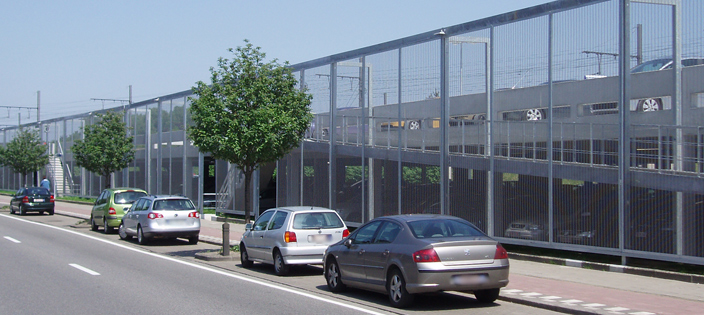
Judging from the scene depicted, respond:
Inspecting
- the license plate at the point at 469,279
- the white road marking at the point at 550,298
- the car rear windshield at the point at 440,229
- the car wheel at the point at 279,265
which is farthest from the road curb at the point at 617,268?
the car wheel at the point at 279,265

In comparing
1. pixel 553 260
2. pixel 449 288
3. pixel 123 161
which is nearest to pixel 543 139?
pixel 553 260

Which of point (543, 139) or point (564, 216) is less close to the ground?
point (543, 139)

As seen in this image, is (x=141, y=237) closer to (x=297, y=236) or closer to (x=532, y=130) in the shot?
(x=297, y=236)

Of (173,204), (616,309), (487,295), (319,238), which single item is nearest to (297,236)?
(319,238)

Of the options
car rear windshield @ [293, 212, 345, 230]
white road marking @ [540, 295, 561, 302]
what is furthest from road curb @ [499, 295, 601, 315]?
car rear windshield @ [293, 212, 345, 230]

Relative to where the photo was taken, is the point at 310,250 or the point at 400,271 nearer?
the point at 400,271

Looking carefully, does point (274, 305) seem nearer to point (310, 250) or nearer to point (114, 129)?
point (310, 250)

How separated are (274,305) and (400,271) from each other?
202 cm

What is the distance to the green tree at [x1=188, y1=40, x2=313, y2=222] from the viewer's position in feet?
57.5

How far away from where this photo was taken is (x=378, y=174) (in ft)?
67.9

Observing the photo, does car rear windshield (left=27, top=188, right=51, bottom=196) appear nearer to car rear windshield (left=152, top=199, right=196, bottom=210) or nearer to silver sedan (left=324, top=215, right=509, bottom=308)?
car rear windshield (left=152, top=199, right=196, bottom=210)

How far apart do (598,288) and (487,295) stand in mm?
2470

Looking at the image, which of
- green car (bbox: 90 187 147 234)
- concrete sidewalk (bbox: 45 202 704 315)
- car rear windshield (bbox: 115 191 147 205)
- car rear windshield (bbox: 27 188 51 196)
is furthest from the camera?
car rear windshield (bbox: 27 188 51 196)

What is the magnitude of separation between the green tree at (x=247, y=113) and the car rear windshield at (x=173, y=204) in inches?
143
